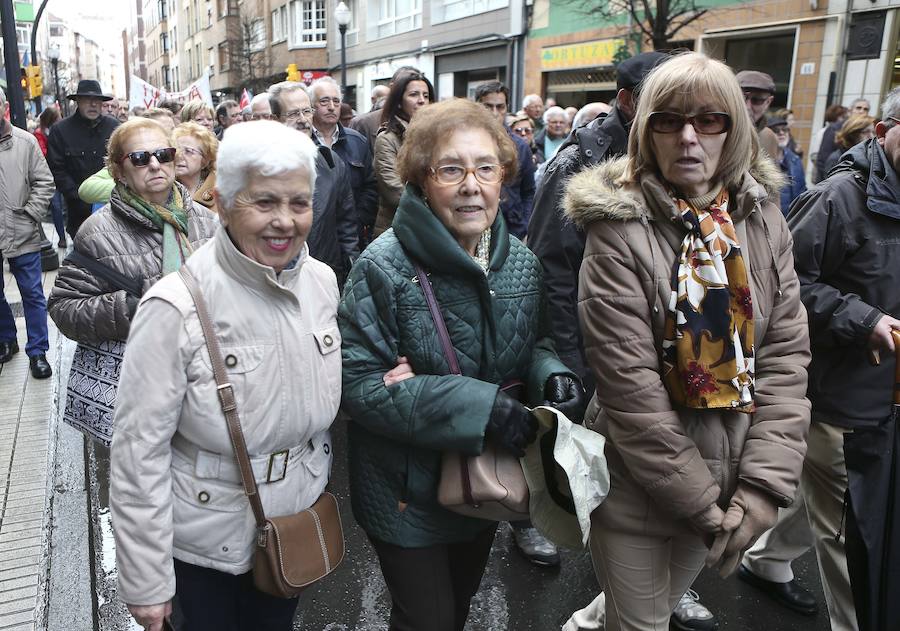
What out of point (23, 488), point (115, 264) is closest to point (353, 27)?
point (23, 488)

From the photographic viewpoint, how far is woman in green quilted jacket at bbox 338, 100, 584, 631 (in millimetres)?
1975

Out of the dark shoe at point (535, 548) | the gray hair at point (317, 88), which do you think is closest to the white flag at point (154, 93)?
the gray hair at point (317, 88)

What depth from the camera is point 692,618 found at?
3.07 metres

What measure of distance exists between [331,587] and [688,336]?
2.20 metres

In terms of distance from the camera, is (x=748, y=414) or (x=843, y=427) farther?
(x=843, y=427)

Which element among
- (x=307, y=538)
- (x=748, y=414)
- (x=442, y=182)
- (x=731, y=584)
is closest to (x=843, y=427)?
(x=748, y=414)

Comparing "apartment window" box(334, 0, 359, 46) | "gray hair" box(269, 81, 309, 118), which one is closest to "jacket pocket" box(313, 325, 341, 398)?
"gray hair" box(269, 81, 309, 118)

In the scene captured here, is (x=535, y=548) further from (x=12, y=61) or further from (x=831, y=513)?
(x=12, y=61)

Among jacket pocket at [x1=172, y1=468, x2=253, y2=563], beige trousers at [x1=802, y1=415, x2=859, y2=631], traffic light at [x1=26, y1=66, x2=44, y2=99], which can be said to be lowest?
beige trousers at [x1=802, y1=415, x2=859, y2=631]

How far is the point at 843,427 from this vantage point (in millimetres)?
2760

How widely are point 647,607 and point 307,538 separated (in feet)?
3.54

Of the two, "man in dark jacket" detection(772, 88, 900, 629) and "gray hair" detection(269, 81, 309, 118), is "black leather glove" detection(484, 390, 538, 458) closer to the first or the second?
"man in dark jacket" detection(772, 88, 900, 629)

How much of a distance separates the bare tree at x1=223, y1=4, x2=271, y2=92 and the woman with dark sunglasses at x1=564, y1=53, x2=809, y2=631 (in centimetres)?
3632

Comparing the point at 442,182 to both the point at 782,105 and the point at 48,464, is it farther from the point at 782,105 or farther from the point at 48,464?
the point at 782,105
